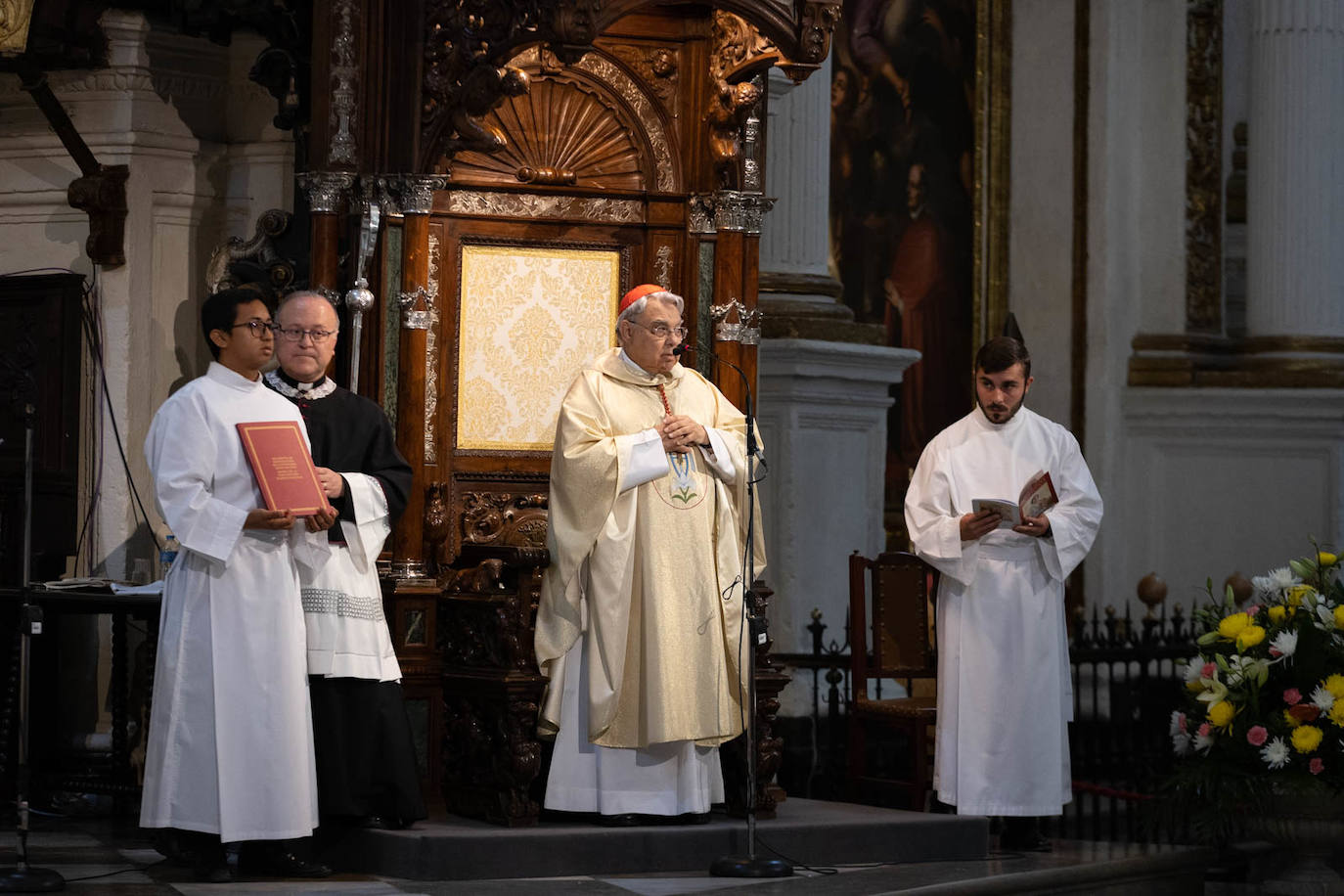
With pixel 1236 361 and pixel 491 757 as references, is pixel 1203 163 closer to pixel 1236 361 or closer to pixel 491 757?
pixel 1236 361

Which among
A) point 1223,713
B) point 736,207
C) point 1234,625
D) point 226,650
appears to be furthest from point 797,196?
point 226,650

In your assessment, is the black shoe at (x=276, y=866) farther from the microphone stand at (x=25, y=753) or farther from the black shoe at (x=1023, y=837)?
the black shoe at (x=1023, y=837)

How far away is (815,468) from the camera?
11.1m

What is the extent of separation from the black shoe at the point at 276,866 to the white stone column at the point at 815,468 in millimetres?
4300

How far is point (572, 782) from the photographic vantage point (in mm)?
7434

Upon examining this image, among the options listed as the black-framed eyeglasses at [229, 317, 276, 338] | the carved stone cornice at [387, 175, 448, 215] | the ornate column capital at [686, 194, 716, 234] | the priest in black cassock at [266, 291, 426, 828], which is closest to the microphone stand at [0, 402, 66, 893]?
the black-framed eyeglasses at [229, 317, 276, 338]

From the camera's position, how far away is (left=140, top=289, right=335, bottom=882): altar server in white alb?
6.57 metres

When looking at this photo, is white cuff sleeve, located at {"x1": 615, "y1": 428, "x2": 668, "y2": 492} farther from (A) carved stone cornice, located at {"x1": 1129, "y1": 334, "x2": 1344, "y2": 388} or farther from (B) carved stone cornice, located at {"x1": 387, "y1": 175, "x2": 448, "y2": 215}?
(A) carved stone cornice, located at {"x1": 1129, "y1": 334, "x2": 1344, "y2": 388}

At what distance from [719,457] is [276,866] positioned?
6.98ft

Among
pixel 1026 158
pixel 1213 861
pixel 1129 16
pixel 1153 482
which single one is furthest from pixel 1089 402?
pixel 1213 861

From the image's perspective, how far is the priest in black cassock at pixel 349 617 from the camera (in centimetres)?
693

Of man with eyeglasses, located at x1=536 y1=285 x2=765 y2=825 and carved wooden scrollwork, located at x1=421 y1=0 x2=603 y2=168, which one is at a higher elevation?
carved wooden scrollwork, located at x1=421 y1=0 x2=603 y2=168

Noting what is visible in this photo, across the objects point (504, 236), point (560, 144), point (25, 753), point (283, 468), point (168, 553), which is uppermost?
point (560, 144)

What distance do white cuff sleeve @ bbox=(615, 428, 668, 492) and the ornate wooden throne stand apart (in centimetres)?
42
